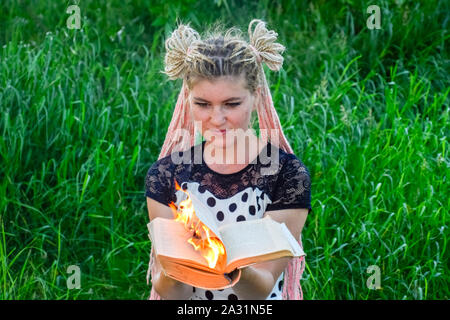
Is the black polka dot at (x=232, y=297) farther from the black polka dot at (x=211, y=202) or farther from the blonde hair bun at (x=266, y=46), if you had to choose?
the blonde hair bun at (x=266, y=46)

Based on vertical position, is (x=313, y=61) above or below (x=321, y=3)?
below

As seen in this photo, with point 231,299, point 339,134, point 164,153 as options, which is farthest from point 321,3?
point 231,299

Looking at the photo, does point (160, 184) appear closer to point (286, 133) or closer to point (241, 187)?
point (241, 187)

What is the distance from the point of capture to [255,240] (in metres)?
1.85

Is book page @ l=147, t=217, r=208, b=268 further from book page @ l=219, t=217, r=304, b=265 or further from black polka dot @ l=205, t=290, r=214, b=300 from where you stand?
black polka dot @ l=205, t=290, r=214, b=300

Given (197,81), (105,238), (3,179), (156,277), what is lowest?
(105,238)

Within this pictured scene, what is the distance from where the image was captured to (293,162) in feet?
7.64

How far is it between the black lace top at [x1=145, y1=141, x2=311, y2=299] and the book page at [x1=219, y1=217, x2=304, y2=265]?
0.33m

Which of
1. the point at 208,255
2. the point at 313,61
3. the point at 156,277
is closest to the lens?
the point at 208,255

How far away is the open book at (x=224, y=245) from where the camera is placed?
1.80 meters

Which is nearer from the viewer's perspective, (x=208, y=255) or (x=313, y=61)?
(x=208, y=255)

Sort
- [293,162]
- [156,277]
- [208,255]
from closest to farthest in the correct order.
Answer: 1. [208,255]
2. [156,277]
3. [293,162]

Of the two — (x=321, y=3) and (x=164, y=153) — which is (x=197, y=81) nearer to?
(x=164, y=153)

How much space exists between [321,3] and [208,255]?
3.68 m
